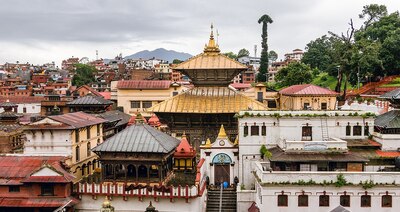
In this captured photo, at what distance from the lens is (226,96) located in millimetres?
42562

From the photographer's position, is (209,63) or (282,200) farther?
(209,63)

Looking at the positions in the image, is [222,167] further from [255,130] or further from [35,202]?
[35,202]

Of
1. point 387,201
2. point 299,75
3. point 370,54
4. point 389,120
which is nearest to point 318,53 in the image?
point 299,75

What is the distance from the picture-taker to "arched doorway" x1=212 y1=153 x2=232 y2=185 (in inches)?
1380

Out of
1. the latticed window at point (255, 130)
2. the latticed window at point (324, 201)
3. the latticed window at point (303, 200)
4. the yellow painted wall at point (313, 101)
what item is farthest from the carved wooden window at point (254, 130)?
the yellow painted wall at point (313, 101)

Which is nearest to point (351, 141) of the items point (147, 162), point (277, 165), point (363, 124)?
point (363, 124)

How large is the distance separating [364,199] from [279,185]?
18.8ft

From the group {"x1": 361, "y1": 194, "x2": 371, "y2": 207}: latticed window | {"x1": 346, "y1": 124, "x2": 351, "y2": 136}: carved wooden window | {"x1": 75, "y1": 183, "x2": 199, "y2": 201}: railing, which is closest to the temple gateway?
{"x1": 346, "y1": 124, "x2": 351, "y2": 136}: carved wooden window

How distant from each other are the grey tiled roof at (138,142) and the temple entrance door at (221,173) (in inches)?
157

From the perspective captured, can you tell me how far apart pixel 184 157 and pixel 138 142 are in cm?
496

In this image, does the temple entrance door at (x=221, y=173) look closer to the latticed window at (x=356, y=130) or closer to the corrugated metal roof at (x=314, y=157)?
the corrugated metal roof at (x=314, y=157)

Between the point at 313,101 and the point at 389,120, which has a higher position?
the point at 313,101

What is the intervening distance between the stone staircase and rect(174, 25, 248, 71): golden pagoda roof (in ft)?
44.5

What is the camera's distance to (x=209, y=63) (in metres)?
43.7
